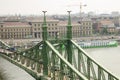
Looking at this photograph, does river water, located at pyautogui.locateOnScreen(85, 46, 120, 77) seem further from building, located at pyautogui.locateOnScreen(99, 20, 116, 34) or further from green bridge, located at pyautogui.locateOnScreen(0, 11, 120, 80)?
building, located at pyautogui.locateOnScreen(99, 20, 116, 34)

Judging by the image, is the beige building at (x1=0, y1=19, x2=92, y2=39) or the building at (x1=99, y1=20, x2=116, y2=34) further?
the building at (x1=99, y1=20, x2=116, y2=34)

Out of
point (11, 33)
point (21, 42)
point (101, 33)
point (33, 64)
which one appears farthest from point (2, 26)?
point (33, 64)

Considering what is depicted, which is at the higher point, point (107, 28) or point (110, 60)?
point (107, 28)

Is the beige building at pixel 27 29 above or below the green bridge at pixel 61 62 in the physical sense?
below

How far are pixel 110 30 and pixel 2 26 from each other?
22488 mm

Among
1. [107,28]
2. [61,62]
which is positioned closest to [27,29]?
[107,28]

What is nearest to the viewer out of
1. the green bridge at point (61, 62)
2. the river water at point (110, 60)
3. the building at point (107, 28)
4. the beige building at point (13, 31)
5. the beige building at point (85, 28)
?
the green bridge at point (61, 62)

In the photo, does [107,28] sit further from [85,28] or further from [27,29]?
[27,29]

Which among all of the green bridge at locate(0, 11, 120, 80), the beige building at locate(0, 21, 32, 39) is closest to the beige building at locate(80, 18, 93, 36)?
the beige building at locate(0, 21, 32, 39)

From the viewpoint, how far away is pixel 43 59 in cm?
1332

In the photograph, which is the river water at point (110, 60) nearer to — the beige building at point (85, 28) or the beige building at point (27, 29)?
the beige building at point (27, 29)

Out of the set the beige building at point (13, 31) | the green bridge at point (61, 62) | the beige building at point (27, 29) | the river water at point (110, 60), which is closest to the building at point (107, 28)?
the beige building at point (27, 29)

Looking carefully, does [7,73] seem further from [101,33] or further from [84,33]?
[101,33]

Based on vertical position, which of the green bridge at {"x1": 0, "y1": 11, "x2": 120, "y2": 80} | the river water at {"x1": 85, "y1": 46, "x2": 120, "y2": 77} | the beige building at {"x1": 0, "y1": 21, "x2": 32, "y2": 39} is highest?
the green bridge at {"x1": 0, "y1": 11, "x2": 120, "y2": 80}
